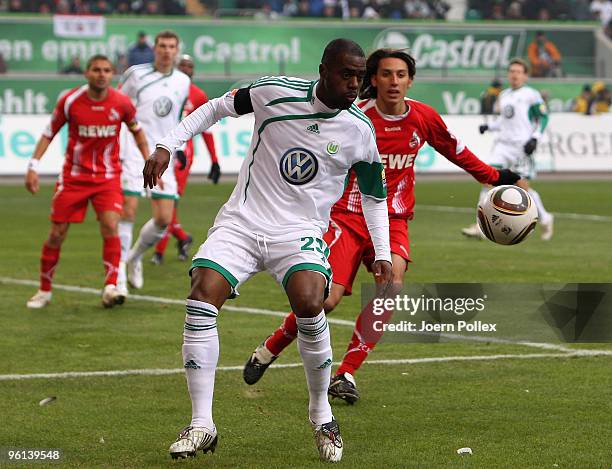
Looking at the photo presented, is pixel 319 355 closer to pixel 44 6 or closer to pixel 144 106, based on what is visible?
pixel 144 106

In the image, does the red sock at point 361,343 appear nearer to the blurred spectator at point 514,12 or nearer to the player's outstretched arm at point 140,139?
the player's outstretched arm at point 140,139

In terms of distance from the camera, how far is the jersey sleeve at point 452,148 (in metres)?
7.61

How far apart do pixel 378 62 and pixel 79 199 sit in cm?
410

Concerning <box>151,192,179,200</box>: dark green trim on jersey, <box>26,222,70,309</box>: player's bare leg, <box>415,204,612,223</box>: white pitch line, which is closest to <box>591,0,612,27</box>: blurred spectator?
<box>415,204,612,223</box>: white pitch line

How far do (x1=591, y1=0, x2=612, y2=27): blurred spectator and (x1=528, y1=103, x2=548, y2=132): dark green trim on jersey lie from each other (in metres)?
23.0

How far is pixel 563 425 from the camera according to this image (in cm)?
653

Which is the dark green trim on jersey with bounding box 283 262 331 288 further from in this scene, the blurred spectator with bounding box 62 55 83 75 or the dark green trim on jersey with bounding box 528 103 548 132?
the blurred spectator with bounding box 62 55 83 75

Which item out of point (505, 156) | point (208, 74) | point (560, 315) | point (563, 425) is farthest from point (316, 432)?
point (208, 74)

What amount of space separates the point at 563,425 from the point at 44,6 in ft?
96.9

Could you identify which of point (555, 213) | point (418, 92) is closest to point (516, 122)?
point (555, 213)

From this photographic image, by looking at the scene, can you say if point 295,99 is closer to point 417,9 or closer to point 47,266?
point 47,266

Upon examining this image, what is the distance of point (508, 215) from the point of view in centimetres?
741

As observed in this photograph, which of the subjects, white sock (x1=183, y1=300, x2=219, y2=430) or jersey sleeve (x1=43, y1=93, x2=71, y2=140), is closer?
white sock (x1=183, y1=300, x2=219, y2=430)

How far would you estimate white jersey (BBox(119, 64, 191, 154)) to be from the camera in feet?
44.5
